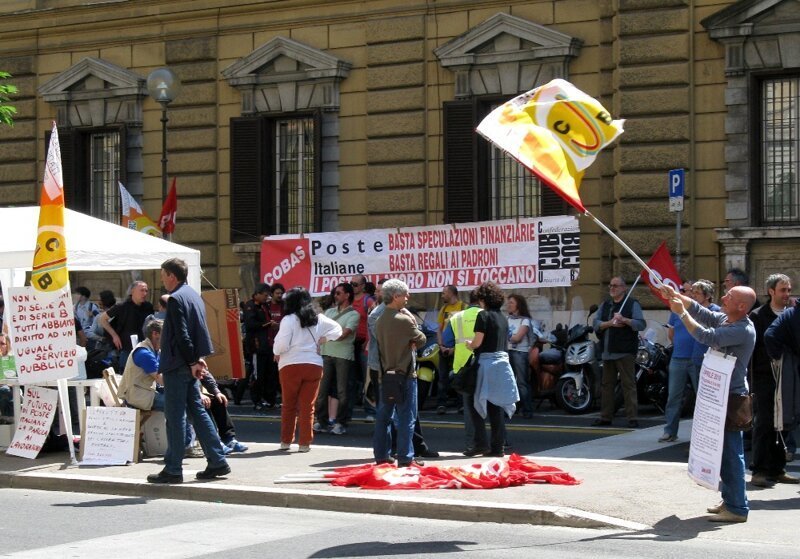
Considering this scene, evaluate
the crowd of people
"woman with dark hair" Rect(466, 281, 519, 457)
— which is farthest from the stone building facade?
"woman with dark hair" Rect(466, 281, 519, 457)

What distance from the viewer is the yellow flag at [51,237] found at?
43.1ft

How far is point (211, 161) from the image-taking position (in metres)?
25.3

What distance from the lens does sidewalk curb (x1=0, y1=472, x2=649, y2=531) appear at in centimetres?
1012

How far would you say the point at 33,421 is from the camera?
14.1 metres

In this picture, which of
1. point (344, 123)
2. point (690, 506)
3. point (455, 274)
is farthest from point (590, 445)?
point (344, 123)

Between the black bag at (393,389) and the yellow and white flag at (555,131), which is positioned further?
the black bag at (393,389)

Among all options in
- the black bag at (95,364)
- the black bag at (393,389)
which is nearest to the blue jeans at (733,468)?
the black bag at (393,389)

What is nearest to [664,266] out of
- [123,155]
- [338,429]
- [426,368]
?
[426,368]

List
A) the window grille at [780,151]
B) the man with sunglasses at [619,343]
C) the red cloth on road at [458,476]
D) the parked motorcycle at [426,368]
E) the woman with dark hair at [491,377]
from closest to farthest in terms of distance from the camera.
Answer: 1. the red cloth on road at [458,476]
2. the woman with dark hair at [491,377]
3. the man with sunglasses at [619,343]
4. the parked motorcycle at [426,368]
5. the window grille at [780,151]

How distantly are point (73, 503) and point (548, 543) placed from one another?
423cm

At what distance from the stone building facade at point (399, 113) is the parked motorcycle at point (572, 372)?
2281mm

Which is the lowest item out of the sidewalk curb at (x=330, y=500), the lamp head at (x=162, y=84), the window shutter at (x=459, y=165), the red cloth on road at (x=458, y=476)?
the sidewalk curb at (x=330, y=500)

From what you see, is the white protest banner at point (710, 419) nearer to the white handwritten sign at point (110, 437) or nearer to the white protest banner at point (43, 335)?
the white handwritten sign at point (110, 437)

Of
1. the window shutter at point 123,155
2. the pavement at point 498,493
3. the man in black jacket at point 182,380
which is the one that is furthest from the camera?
the window shutter at point 123,155
